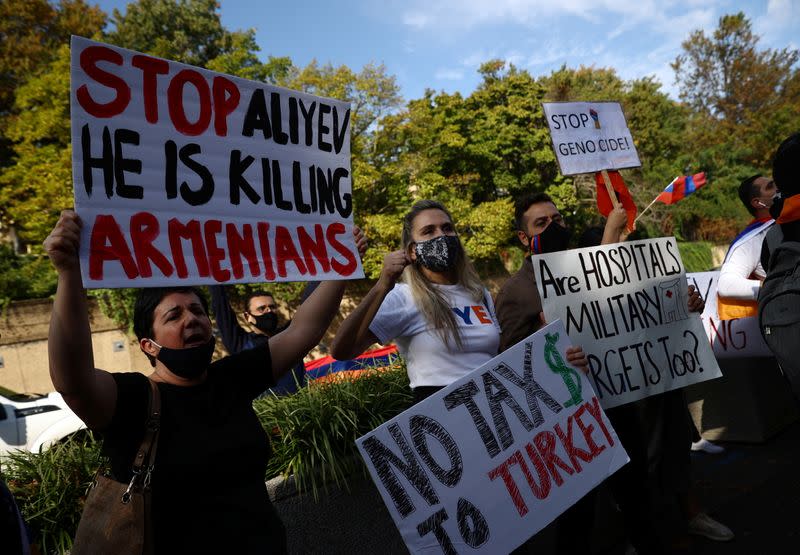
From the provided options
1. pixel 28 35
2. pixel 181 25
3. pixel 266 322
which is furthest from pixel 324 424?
pixel 181 25

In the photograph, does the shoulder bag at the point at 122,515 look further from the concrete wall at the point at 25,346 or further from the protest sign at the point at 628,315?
the concrete wall at the point at 25,346

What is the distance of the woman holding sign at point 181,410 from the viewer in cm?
168

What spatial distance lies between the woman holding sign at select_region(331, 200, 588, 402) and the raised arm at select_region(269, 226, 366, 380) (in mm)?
237

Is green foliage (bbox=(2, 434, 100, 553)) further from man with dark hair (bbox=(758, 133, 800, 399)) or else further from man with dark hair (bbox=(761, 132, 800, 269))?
man with dark hair (bbox=(761, 132, 800, 269))

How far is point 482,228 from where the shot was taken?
22656mm

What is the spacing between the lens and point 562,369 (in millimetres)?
2719

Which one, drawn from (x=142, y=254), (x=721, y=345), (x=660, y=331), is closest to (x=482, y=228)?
(x=721, y=345)

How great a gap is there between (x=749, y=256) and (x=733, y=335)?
825 millimetres

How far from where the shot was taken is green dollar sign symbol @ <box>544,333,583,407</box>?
2684 millimetres

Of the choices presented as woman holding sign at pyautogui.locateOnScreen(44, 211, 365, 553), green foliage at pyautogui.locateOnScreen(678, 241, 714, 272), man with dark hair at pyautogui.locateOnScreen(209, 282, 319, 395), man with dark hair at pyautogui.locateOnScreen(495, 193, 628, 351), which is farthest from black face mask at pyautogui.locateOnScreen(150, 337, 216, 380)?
green foliage at pyautogui.locateOnScreen(678, 241, 714, 272)

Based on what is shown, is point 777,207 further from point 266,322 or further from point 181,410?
point 266,322

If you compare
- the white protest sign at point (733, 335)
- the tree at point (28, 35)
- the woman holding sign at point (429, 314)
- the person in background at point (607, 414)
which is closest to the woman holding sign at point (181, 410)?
the woman holding sign at point (429, 314)

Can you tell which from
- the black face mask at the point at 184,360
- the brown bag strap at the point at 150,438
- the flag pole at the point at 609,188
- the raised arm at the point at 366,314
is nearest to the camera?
the brown bag strap at the point at 150,438

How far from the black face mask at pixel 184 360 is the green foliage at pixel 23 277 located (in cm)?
1633
